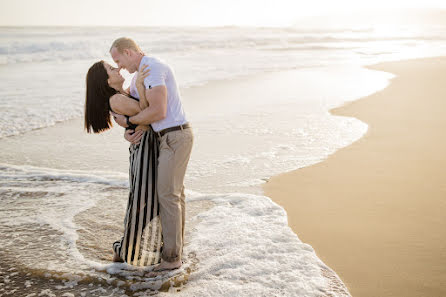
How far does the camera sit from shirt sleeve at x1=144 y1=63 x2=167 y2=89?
2750 mm

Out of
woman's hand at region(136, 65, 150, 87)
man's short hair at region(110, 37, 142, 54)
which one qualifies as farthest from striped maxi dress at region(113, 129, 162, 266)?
man's short hair at region(110, 37, 142, 54)

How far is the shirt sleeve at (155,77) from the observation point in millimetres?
2750

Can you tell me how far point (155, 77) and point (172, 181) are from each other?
0.78 m

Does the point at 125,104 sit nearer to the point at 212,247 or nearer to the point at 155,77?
the point at 155,77

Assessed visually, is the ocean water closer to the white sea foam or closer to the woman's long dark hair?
the white sea foam

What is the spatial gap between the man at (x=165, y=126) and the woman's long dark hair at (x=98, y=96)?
0.37 ft

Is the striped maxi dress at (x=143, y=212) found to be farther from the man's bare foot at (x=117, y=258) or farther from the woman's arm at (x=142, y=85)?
the woman's arm at (x=142, y=85)

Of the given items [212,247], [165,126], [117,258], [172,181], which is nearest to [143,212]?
[172,181]

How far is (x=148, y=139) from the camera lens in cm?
306

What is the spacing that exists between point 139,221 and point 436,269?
233 centimetres

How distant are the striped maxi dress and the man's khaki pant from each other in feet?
0.26

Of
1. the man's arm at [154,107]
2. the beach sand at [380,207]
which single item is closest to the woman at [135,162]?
the man's arm at [154,107]

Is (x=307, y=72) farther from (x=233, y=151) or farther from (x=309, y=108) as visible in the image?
(x=233, y=151)

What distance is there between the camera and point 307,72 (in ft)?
52.9
